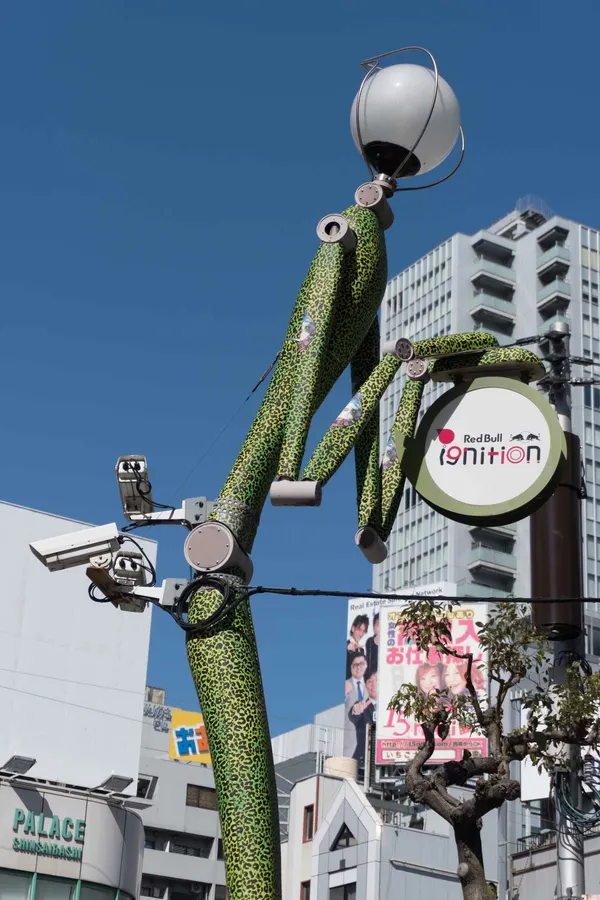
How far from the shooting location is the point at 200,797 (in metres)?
58.0

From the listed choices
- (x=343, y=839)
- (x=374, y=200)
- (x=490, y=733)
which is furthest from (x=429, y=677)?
(x=374, y=200)

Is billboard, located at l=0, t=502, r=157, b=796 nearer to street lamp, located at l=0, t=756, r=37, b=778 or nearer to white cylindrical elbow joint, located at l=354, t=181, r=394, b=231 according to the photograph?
street lamp, located at l=0, t=756, r=37, b=778

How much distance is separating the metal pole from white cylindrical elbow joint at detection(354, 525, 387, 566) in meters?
4.76

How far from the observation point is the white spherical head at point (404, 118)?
354 inches

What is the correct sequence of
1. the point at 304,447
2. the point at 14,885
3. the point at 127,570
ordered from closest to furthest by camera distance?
1. the point at 304,447
2. the point at 127,570
3. the point at 14,885

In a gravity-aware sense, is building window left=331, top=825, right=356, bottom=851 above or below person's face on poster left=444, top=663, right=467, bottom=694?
below

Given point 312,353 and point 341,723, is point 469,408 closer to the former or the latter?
point 312,353

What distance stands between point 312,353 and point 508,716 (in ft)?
137

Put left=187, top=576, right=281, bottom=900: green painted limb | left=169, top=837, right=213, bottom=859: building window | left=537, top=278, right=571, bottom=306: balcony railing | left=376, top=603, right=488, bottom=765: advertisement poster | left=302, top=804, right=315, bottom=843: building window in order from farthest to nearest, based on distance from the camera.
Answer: left=537, top=278, right=571, bottom=306: balcony railing
left=169, top=837, right=213, bottom=859: building window
left=376, top=603, right=488, bottom=765: advertisement poster
left=302, top=804, right=315, bottom=843: building window
left=187, top=576, right=281, bottom=900: green painted limb

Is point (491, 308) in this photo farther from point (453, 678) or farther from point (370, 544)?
point (370, 544)

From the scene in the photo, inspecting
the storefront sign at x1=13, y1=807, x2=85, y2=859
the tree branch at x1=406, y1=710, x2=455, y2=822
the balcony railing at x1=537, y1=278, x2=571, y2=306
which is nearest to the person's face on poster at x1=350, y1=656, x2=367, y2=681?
the balcony railing at x1=537, y1=278, x2=571, y2=306

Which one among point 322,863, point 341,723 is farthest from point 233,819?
point 341,723

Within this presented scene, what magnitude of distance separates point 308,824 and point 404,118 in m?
37.4

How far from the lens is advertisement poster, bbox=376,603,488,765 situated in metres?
48.6
